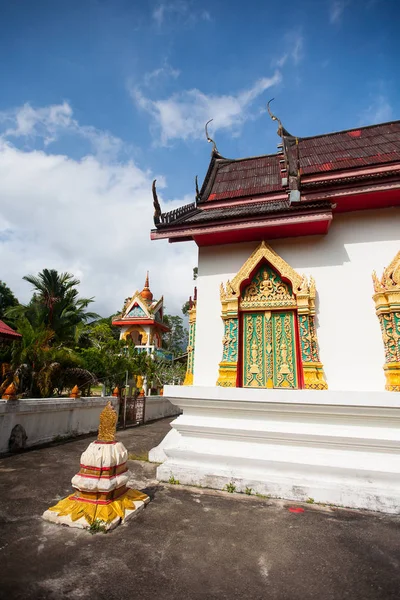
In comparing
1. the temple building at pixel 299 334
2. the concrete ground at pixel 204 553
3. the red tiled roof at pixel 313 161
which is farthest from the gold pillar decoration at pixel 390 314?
the red tiled roof at pixel 313 161

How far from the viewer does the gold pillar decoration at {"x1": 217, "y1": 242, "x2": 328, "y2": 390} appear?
16.5ft

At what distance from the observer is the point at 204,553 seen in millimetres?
2521

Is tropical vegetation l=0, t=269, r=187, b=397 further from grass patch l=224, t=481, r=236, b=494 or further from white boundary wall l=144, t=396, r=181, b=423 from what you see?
grass patch l=224, t=481, r=236, b=494

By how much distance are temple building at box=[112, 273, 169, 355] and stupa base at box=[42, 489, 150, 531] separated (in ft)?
69.5

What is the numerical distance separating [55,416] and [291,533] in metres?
6.45

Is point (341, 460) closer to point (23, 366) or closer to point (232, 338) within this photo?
point (232, 338)

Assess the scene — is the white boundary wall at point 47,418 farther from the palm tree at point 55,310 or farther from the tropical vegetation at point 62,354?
the palm tree at point 55,310

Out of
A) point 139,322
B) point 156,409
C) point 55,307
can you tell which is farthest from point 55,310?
point 156,409

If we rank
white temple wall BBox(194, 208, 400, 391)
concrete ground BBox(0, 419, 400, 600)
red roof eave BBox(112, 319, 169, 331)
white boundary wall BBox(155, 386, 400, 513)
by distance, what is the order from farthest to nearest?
red roof eave BBox(112, 319, 169, 331) → white temple wall BBox(194, 208, 400, 391) → white boundary wall BBox(155, 386, 400, 513) → concrete ground BBox(0, 419, 400, 600)

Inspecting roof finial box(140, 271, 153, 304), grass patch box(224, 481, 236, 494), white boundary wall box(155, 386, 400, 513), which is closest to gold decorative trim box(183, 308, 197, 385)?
white boundary wall box(155, 386, 400, 513)

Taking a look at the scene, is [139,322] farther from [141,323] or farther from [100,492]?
[100,492]

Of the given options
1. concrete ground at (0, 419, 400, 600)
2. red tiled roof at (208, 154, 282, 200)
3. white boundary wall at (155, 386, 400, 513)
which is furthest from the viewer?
red tiled roof at (208, 154, 282, 200)

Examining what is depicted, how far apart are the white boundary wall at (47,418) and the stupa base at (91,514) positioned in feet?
12.6

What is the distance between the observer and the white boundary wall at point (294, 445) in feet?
12.3
